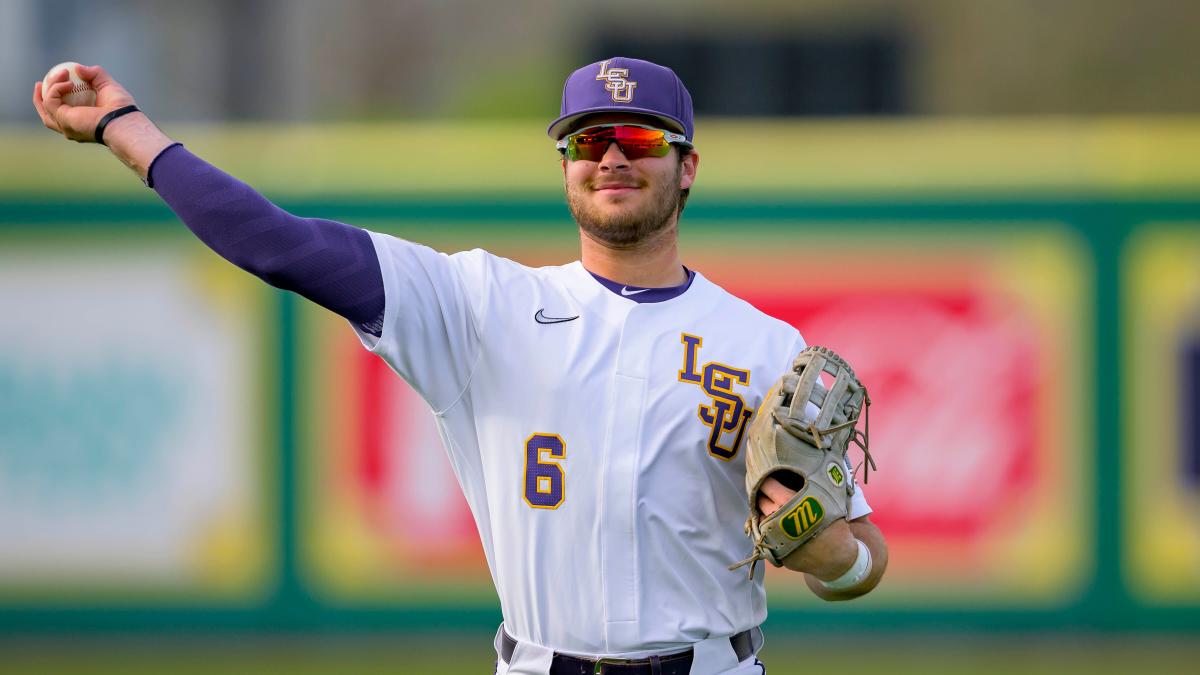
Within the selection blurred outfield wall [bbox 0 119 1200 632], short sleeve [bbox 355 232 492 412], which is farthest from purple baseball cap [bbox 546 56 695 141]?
blurred outfield wall [bbox 0 119 1200 632]

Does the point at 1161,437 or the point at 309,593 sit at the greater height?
the point at 1161,437

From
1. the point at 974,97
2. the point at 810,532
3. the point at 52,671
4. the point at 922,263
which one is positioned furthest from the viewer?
the point at 974,97

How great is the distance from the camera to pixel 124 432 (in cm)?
713

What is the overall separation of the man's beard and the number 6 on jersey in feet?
1.41

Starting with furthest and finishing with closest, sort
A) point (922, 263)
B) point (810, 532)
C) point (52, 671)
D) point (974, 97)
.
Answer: point (974, 97)
point (922, 263)
point (52, 671)
point (810, 532)

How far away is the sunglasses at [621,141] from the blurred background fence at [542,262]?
412cm

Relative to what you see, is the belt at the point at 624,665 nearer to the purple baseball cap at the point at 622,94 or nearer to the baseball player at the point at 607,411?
the baseball player at the point at 607,411

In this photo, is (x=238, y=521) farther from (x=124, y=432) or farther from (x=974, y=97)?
(x=974, y=97)

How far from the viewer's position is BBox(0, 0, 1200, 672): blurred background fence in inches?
278

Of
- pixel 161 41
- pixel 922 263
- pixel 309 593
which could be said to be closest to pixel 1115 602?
pixel 922 263

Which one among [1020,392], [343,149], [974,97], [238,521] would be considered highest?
[974,97]

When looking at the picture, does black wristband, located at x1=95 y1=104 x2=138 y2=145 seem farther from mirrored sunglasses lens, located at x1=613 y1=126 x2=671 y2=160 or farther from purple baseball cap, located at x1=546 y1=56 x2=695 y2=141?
mirrored sunglasses lens, located at x1=613 y1=126 x2=671 y2=160

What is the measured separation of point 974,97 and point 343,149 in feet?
26.4

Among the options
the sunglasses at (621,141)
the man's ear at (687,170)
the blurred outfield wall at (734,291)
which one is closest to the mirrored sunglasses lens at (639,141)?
the sunglasses at (621,141)
